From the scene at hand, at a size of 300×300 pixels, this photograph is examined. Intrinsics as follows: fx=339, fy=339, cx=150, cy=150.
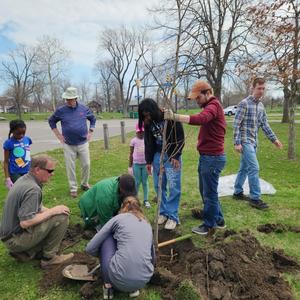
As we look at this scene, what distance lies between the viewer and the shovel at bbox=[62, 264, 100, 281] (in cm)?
320

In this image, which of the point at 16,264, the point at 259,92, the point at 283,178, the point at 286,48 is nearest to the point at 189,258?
the point at 16,264

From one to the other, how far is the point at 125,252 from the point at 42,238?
1.18m

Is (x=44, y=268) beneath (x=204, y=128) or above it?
beneath

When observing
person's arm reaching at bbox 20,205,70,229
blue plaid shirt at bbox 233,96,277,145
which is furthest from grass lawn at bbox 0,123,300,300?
blue plaid shirt at bbox 233,96,277,145

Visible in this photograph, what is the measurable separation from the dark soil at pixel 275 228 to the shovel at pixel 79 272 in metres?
2.31

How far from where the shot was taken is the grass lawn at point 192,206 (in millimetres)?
3203

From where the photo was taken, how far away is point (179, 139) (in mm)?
4184

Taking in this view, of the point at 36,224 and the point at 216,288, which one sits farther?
the point at 36,224

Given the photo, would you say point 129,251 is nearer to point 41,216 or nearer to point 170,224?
point 41,216

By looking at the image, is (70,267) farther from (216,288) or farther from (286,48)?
(286,48)

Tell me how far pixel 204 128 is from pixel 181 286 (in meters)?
1.92

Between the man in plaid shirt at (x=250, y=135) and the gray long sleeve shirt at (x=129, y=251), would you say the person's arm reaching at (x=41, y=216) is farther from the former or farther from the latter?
the man in plaid shirt at (x=250, y=135)

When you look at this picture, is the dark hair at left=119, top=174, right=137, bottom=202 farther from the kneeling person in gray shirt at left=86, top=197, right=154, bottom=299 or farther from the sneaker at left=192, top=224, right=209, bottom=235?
the sneaker at left=192, top=224, right=209, bottom=235

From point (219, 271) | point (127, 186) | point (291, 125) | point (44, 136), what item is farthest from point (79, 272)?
point (44, 136)
